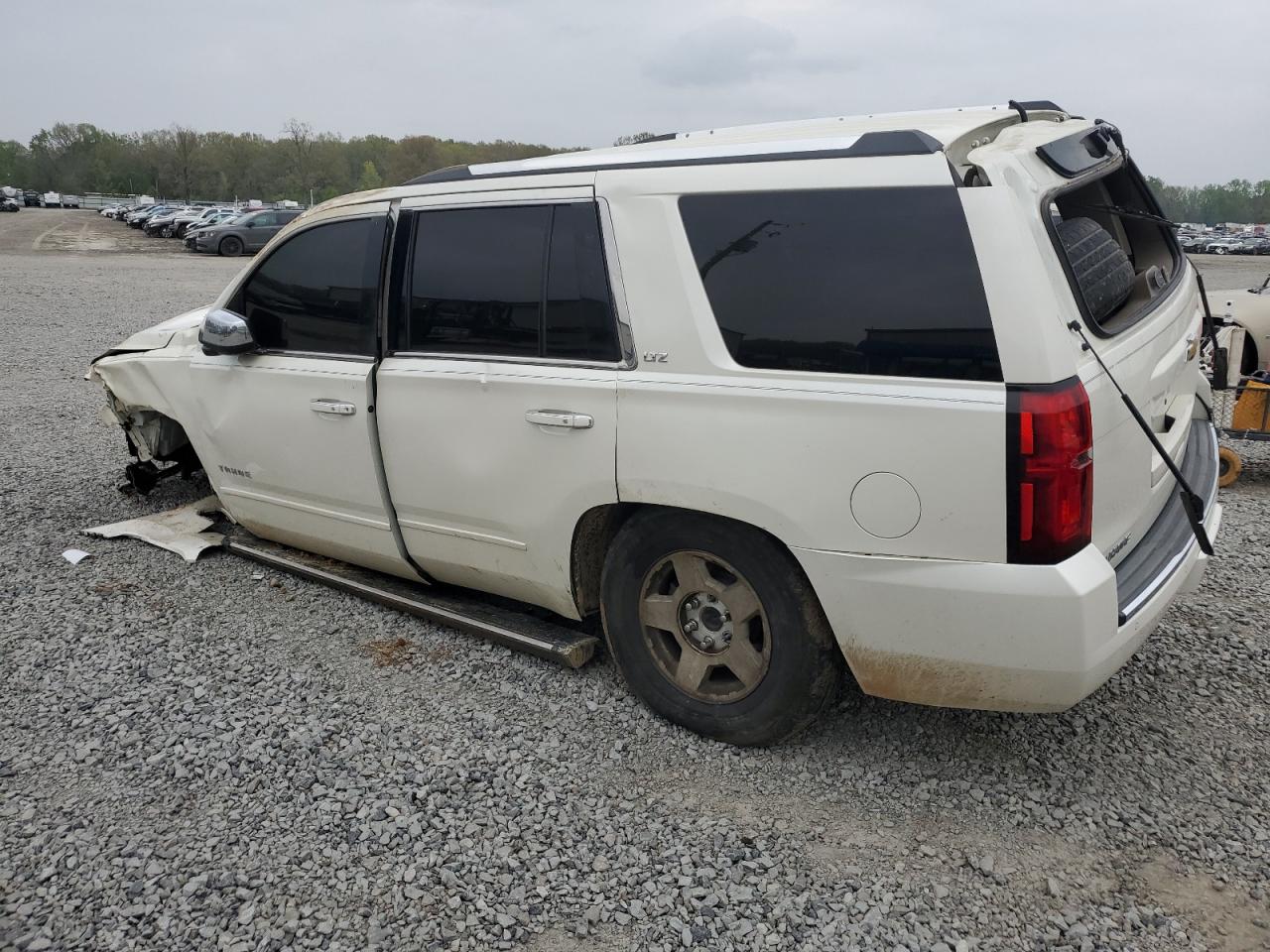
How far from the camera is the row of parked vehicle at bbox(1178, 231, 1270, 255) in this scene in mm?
52069

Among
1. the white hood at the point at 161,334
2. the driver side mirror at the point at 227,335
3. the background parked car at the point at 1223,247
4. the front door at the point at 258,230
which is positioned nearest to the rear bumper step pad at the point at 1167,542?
the driver side mirror at the point at 227,335

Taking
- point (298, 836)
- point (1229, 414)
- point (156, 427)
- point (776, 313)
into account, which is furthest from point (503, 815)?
point (1229, 414)

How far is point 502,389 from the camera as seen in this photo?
3514 millimetres

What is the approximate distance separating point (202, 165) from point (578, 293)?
390 ft

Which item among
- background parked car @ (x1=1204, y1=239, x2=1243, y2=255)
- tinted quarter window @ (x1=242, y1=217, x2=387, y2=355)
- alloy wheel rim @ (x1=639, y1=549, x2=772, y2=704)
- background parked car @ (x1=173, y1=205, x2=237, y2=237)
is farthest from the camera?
background parked car @ (x1=1204, y1=239, x2=1243, y2=255)

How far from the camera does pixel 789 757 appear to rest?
3244 millimetres

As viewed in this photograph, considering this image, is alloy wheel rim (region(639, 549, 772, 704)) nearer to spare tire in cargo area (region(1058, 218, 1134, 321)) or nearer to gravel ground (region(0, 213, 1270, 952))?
gravel ground (region(0, 213, 1270, 952))

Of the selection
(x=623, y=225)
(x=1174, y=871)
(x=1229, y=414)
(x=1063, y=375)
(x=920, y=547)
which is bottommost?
(x=1174, y=871)

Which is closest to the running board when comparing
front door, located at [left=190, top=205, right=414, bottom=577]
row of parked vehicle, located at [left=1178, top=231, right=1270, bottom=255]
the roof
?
front door, located at [left=190, top=205, right=414, bottom=577]

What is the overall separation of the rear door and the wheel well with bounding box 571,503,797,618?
0.14ft

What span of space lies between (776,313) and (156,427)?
4375 millimetres

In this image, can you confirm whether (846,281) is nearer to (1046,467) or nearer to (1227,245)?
(1046,467)

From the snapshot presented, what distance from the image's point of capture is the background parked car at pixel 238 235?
34.5m

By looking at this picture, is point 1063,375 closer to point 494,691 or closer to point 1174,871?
point 1174,871
